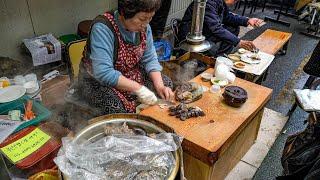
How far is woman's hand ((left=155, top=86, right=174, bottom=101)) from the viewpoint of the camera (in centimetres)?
224

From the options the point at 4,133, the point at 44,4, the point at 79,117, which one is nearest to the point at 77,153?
the point at 4,133

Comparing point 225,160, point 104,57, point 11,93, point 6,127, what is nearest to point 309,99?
point 225,160

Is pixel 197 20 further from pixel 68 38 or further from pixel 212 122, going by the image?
pixel 68 38

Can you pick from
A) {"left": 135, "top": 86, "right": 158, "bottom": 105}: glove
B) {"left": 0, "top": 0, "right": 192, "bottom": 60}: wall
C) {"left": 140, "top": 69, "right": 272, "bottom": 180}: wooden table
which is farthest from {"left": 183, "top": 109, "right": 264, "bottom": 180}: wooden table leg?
{"left": 0, "top": 0, "right": 192, "bottom": 60}: wall

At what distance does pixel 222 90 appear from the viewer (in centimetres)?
239

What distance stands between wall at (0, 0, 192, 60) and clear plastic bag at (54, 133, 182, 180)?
82.4 inches

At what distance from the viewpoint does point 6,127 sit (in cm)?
205

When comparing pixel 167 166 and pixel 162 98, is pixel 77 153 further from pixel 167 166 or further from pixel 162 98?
pixel 162 98

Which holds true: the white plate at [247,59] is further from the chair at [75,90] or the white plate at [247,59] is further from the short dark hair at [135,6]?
the chair at [75,90]

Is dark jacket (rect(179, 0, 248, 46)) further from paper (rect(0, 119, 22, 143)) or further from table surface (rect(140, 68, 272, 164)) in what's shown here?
paper (rect(0, 119, 22, 143))

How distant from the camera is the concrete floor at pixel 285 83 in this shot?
8.41ft

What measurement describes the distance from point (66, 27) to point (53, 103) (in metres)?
1.26

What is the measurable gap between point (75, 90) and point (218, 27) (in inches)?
78.0

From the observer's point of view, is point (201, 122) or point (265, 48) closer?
point (201, 122)
